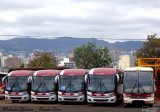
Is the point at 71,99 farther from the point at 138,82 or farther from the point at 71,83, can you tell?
the point at 138,82

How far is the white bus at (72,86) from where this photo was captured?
3444 centimetres

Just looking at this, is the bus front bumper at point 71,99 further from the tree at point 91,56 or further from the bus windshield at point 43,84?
the tree at point 91,56

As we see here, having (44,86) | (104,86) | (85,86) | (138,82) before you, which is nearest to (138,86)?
(138,82)

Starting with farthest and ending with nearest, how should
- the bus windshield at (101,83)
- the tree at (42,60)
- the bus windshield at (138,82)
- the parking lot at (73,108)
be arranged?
1. the tree at (42,60)
2. the bus windshield at (101,83)
3. the bus windshield at (138,82)
4. the parking lot at (73,108)

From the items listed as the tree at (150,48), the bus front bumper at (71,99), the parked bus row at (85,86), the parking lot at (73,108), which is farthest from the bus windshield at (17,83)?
the tree at (150,48)

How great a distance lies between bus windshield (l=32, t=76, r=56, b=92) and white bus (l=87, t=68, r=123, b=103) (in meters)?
3.25

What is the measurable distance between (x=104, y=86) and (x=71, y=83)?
277 centimetres

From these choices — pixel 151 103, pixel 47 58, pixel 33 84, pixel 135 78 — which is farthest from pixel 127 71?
pixel 47 58

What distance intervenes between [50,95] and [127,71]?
6485 millimetres

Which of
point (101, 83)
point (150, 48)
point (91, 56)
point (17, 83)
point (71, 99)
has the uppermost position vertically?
point (150, 48)

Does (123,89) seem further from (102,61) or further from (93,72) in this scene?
(102,61)

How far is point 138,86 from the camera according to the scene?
3216 centimetres

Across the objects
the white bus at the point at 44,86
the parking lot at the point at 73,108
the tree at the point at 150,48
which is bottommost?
the parking lot at the point at 73,108

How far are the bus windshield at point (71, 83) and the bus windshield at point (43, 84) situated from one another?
3.14 ft
